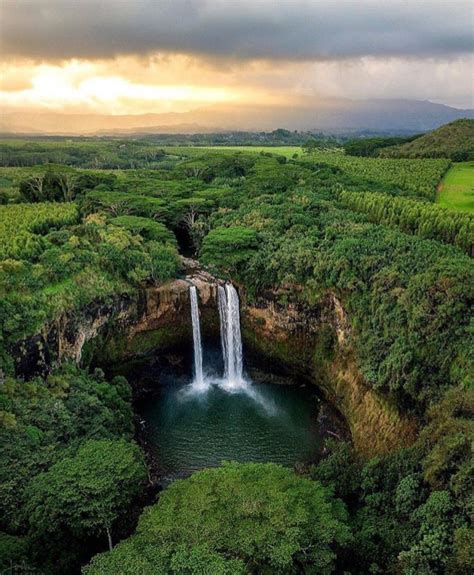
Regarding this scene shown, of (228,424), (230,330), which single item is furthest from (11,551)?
(230,330)

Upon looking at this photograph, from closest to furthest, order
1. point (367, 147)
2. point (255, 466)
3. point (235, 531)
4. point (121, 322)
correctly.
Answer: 1. point (235, 531)
2. point (255, 466)
3. point (121, 322)
4. point (367, 147)

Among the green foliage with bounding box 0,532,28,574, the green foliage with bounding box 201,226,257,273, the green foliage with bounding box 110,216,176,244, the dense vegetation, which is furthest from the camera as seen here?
the green foliage with bounding box 110,216,176,244

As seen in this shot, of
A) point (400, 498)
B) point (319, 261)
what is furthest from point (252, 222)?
point (400, 498)

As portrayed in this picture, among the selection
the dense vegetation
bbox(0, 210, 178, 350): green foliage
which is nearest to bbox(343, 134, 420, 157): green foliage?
the dense vegetation

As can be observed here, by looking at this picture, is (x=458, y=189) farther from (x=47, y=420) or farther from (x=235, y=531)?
(x=235, y=531)

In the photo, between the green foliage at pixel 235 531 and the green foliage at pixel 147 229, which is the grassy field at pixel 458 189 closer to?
the green foliage at pixel 147 229

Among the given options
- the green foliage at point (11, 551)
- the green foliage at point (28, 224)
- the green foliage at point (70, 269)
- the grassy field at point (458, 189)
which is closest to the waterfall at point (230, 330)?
the green foliage at point (70, 269)

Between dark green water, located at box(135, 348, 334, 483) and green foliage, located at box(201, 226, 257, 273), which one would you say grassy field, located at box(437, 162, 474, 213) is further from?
dark green water, located at box(135, 348, 334, 483)
